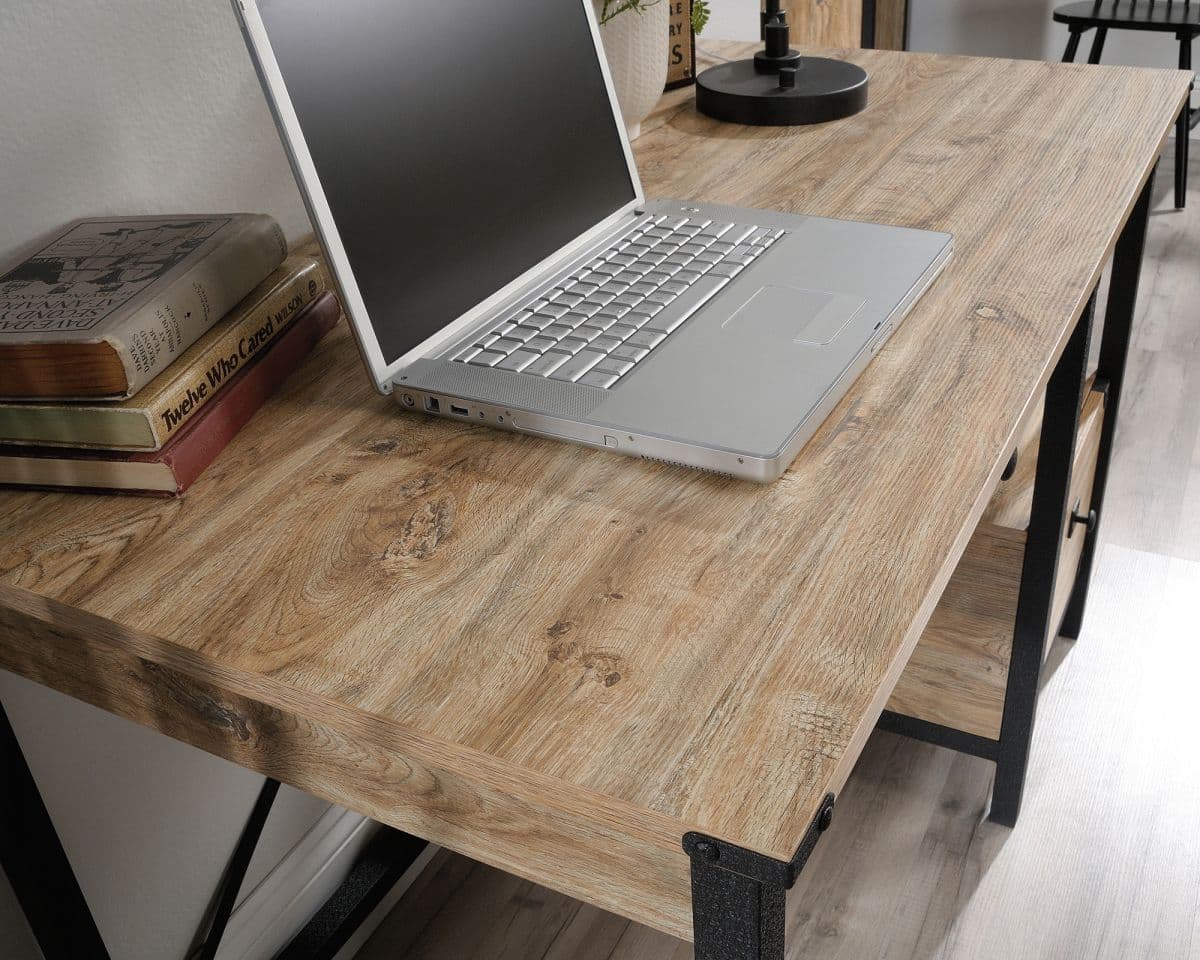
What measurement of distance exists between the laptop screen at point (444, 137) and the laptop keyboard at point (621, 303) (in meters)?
0.04

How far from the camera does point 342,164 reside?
0.70 meters

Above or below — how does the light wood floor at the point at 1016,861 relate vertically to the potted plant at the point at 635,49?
below

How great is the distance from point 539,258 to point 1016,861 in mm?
946

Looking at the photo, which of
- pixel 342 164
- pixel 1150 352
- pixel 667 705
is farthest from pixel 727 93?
pixel 1150 352

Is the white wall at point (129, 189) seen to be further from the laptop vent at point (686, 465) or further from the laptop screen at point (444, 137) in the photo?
the laptop vent at point (686, 465)

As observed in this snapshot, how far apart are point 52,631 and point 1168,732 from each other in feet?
4.48

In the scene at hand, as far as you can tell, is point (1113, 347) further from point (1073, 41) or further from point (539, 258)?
point (1073, 41)

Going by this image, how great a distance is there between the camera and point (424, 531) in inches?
24.8

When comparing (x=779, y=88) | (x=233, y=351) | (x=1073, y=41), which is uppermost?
(x=233, y=351)

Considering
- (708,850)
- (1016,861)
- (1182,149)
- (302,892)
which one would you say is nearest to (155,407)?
(708,850)

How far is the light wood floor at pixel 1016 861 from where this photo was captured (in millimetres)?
1256

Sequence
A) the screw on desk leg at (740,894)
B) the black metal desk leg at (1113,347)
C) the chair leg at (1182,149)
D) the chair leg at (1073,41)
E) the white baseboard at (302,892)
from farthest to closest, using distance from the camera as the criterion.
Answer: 1. the chair leg at (1073,41)
2. the chair leg at (1182,149)
3. the black metal desk leg at (1113,347)
4. the white baseboard at (302,892)
5. the screw on desk leg at (740,894)

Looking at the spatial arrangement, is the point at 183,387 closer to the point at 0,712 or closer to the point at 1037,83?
the point at 0,712

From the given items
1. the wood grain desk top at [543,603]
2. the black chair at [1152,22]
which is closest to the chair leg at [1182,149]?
the black chair at [1152,22]
